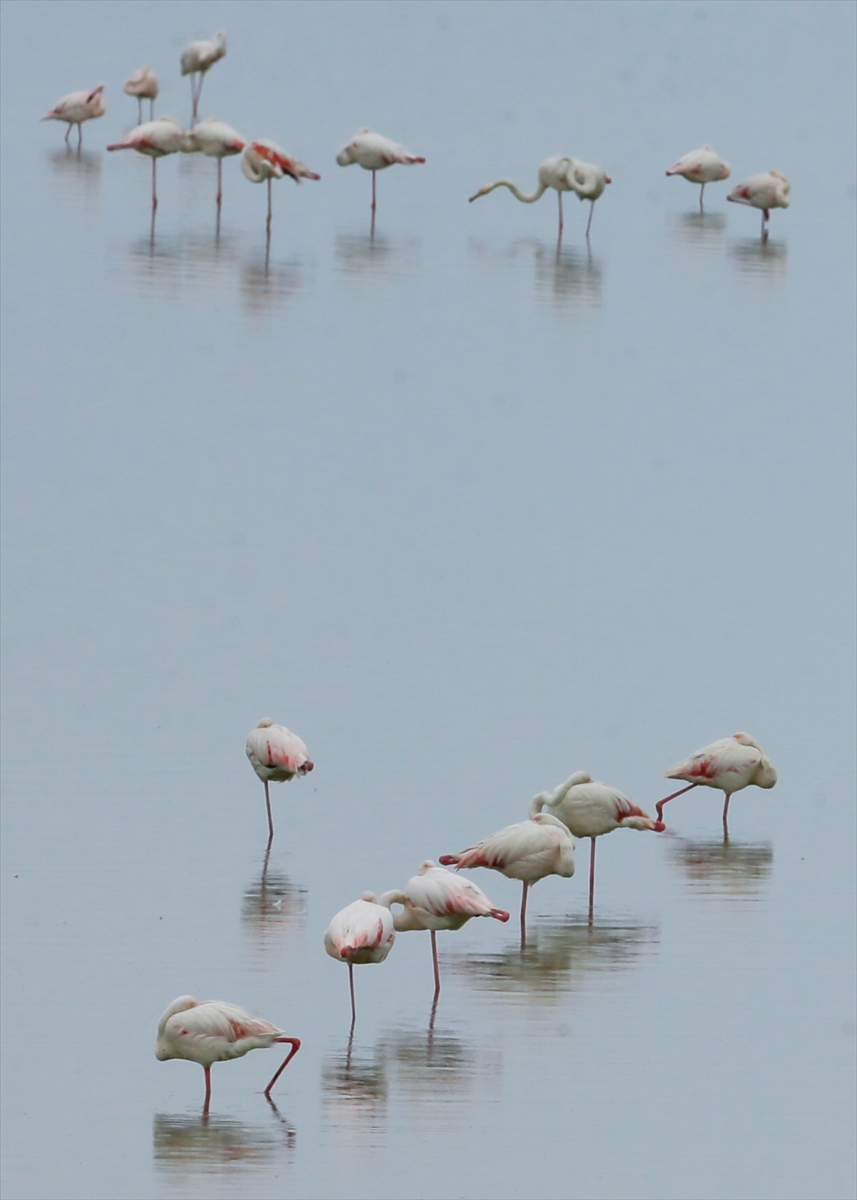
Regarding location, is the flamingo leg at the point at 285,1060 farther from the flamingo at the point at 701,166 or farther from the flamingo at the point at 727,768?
the flamingo at the point at 701,166

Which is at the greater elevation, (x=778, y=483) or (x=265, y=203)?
(x=265, y=203)

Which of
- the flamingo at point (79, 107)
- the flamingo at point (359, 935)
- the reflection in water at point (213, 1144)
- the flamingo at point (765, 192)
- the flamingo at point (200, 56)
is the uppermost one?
the flamingo at point (200, 56)

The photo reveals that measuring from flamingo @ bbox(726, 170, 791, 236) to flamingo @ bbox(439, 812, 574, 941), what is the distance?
11.9m

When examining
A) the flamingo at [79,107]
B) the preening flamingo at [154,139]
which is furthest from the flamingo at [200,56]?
the preening flamingo at [154,139]

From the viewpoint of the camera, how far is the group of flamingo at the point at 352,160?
19.3 m

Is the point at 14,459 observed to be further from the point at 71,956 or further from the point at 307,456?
the point at 71,956

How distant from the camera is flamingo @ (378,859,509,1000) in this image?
29.2 ft

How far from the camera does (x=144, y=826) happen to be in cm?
1014

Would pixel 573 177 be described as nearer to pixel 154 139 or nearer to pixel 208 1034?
pixel 154 139

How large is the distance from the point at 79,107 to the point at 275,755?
12640 millimetres

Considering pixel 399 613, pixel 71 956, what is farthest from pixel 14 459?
pixel 71 956

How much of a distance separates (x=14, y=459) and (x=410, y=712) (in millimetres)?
4031

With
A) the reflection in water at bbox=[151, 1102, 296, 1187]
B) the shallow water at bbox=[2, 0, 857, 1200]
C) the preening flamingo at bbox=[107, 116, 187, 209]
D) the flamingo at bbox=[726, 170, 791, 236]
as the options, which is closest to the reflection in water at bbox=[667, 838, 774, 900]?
the shallow water at bbox=[2, 0, 857, 1200]

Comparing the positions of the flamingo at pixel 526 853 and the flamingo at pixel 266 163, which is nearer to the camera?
the flamingo at pixel 526 853
